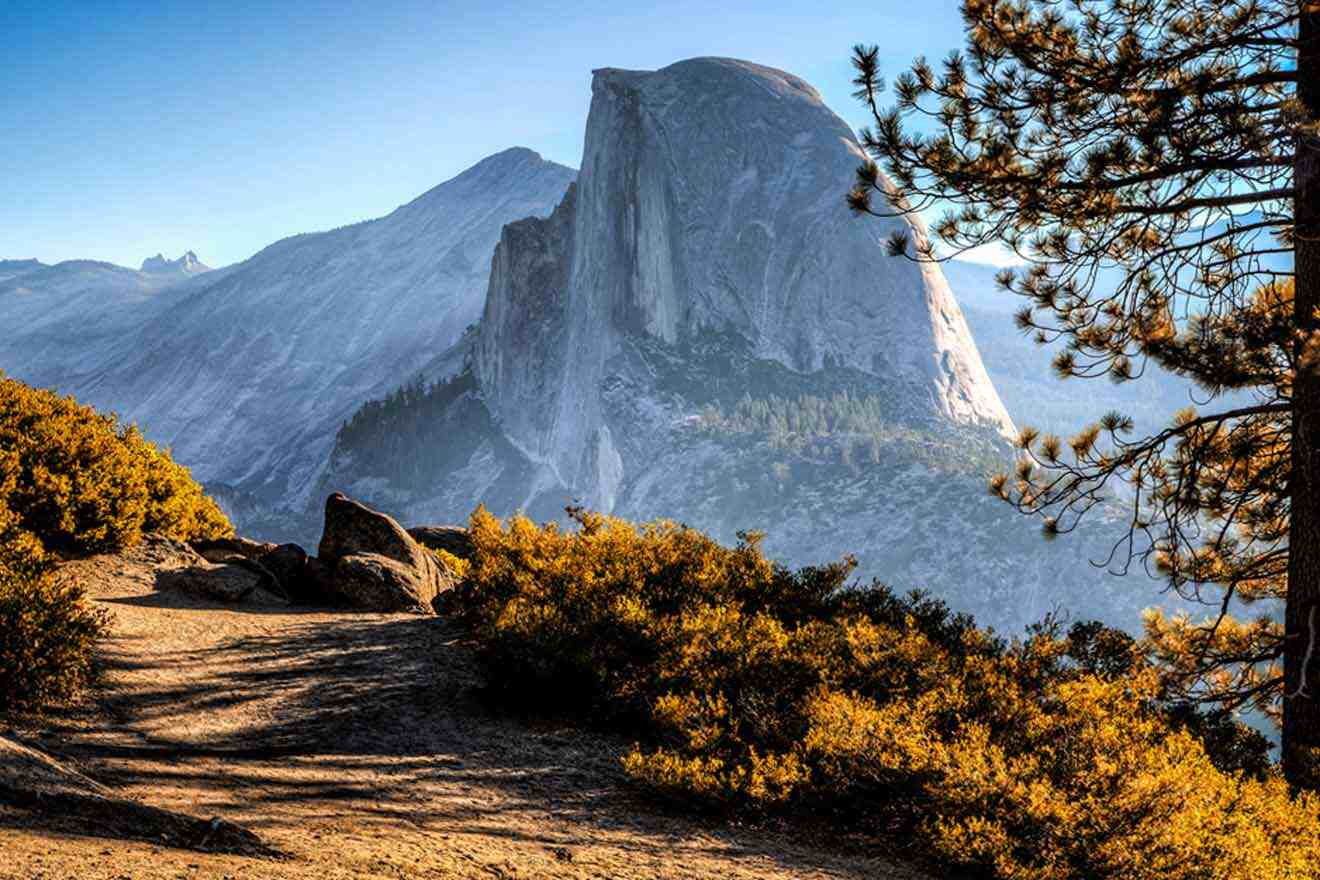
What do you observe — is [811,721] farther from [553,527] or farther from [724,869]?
[553,527]

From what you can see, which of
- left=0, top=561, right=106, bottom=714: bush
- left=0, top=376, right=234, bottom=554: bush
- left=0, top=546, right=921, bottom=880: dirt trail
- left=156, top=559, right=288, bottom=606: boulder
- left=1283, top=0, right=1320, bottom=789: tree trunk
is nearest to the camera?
left=0, top=546, right=921, bottom=880: dirt trail

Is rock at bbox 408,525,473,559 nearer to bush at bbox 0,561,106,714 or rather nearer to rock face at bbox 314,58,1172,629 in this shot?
bush at bbox 0,561,106,714

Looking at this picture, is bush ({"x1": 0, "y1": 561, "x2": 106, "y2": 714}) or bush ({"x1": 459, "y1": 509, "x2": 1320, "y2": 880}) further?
bush ({"x1": 0, "y1": 561, "x2": 106, "y2": 714})

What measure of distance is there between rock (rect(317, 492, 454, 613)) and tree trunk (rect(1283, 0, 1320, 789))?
28.1ft

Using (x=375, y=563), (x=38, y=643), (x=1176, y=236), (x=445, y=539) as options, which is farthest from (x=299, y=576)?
(x=1176, y=236)

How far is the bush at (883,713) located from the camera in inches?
198

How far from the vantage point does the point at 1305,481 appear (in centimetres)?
759

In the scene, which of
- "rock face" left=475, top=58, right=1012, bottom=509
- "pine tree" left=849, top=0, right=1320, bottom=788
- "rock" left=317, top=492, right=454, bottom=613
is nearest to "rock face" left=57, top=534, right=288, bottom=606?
"rock" left=317, top=492, right=454, bottom=613

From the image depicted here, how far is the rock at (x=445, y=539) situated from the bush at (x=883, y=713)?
544cm

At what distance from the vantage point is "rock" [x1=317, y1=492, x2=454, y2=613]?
10.9 metres

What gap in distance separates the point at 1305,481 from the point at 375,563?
9.36m

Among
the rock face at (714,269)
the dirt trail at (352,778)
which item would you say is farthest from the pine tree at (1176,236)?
the rock face at (714,269)

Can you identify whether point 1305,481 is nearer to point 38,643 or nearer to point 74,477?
point 38,643

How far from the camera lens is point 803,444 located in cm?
15588
